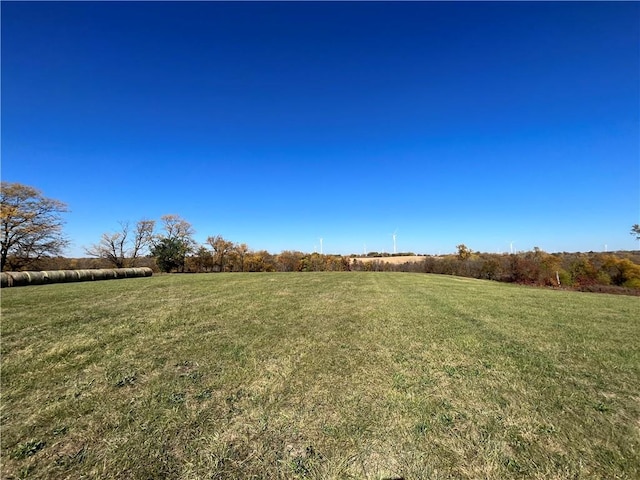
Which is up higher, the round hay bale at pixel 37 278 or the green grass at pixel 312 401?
the round hay bale at pixel 37 278

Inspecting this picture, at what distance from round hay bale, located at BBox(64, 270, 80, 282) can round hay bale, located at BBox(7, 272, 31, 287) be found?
1877 millimetres

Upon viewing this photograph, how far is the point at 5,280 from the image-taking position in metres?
13.6

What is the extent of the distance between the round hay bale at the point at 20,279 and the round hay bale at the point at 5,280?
20 centimetres

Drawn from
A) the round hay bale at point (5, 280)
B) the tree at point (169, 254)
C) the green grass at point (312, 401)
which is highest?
the tree at point (169, 254)

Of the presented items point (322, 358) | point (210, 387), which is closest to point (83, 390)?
point (210, 387)

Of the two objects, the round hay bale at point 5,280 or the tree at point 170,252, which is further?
the tree at point 170,252

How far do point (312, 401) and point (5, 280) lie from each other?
1845 cm

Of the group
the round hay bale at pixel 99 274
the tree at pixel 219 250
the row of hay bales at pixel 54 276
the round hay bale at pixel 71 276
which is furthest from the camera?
the tree at pixel 219 250

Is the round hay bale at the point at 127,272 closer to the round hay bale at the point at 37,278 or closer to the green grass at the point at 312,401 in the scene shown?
the round hay bale at the point at 37,278

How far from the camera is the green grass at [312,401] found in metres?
2.22

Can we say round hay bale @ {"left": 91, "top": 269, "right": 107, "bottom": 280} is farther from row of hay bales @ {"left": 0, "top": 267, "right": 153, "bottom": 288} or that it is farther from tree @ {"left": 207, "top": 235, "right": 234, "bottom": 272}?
tree @ {"left": 207, "top": 235, "right": 234, "bottom": 272}

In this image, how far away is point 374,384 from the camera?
352cm

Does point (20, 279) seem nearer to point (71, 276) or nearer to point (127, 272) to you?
point (71, 276)

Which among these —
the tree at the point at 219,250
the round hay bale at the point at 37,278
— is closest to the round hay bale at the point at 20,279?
the round hay bale at the point at 37,278
